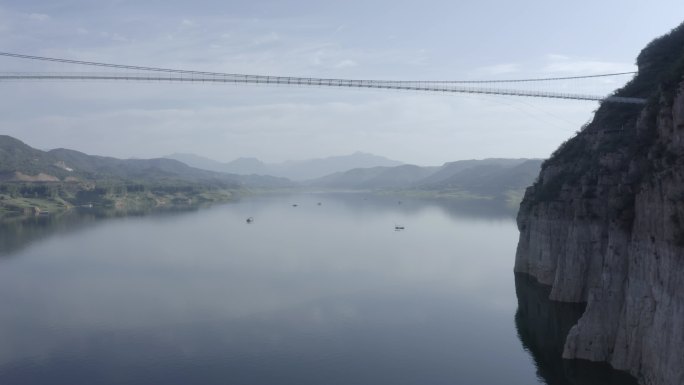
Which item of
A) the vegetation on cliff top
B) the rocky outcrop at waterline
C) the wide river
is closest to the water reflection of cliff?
the wide river

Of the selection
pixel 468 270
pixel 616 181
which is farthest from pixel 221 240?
pixel 616 181

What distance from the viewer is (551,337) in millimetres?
23188

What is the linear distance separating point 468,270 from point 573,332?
2038 cm

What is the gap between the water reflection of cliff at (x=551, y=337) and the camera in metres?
18.2

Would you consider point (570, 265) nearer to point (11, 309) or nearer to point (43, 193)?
point (11, 309)

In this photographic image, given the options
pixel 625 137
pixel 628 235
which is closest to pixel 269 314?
pixel 628 235

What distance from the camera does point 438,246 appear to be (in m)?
53.6

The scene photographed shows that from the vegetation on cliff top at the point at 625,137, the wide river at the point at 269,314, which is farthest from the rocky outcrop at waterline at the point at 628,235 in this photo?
the wide river at the point at 269,314

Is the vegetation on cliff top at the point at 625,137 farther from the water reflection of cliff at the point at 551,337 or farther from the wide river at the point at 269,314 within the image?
the wide river at the point at 269,314

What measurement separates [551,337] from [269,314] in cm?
1352

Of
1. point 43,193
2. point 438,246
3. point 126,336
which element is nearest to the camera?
point 126,336

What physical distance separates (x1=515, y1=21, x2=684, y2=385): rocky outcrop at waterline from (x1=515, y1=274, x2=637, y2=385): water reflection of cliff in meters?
0.50

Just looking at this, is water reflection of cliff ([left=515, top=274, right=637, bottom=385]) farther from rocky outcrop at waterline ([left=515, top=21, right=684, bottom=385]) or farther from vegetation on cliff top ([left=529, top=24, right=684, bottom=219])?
vegetation on cliff top ([left=529, top=24, right=684, bottom=219])

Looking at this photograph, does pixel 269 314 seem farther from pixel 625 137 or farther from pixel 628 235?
pixel 625 137
